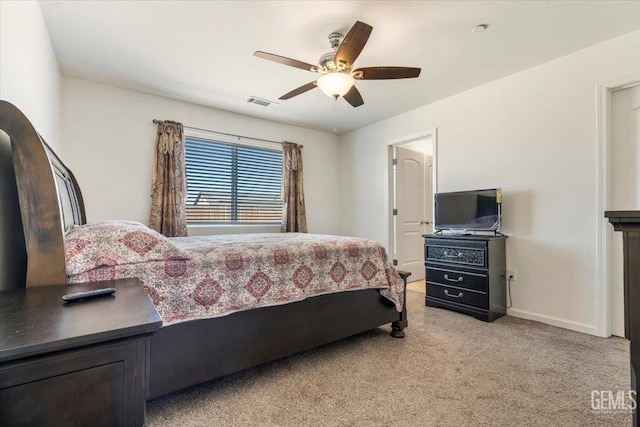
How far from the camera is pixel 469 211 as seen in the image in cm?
339

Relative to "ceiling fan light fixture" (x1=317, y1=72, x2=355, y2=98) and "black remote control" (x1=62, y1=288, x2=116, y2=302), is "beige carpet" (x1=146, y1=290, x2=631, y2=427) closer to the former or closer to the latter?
"black remote control" (x1=62, y1=288, x2=116, y2=302)

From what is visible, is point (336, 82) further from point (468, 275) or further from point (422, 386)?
point (468, 275)

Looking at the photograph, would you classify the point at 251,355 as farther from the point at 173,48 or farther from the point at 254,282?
the point at 173,48

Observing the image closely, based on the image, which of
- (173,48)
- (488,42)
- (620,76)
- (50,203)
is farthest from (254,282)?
(620,76)

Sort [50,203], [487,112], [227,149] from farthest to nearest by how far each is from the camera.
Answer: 1. [227,149]
2. [487,112]
3. [50,203]

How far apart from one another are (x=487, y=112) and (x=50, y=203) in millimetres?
3928

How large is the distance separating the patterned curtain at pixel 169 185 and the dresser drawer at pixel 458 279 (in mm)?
3085

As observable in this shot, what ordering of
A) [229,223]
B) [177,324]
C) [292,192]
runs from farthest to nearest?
[292,192]
[229,223]
[177,324]

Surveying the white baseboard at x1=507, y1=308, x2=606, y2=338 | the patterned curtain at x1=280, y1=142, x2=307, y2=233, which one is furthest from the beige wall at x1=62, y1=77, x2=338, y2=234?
the white baseboard at x1=507, y1=308, x2=606, y2=338

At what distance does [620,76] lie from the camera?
2.56 meters

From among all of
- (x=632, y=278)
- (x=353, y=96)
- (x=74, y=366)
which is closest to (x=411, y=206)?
(x=353, y=96)

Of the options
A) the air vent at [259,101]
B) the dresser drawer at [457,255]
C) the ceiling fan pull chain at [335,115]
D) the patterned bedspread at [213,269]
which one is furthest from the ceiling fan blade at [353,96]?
the dresser drawer at [457,255]

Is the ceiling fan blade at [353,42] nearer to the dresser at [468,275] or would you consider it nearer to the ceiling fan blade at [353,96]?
the ceiling fan blade at [353,96]
